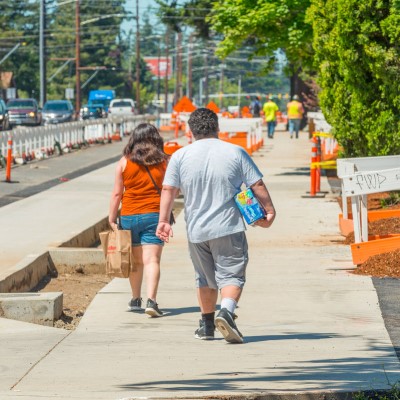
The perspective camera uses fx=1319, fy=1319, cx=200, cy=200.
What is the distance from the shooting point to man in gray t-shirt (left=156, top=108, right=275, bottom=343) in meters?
9.31

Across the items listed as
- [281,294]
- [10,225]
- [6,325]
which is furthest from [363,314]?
[10,225]

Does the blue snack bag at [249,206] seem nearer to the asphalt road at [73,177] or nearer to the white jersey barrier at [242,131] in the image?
the asphalt road at [73,177]

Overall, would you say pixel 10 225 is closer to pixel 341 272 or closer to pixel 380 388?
pixel 341 272

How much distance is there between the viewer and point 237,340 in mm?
9266

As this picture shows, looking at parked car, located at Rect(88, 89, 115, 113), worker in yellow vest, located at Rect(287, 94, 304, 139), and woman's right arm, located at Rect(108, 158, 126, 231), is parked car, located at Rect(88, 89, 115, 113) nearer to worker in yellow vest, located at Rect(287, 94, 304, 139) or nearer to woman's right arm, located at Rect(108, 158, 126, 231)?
worker in yellow vest, located at Rect(287, 94, 304, 139)

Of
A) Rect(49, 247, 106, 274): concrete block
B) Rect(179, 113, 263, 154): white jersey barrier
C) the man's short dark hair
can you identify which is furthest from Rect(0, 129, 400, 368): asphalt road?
Rect(179, 113, 263, 154): white jersey barrier

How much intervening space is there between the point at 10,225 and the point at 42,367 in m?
10.4

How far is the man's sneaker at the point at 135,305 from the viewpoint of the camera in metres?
11.2

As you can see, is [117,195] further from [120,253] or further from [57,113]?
[57,113]

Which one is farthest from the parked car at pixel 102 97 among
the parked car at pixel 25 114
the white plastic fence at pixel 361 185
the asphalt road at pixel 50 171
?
the white plastic fence at pixel 361 185

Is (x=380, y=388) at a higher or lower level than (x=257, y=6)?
lower

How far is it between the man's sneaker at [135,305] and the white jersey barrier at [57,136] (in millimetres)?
24418

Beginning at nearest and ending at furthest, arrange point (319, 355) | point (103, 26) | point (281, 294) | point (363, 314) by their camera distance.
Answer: point (319, 355) < point (363, 314) < point (281, 294) < point (103, 26)

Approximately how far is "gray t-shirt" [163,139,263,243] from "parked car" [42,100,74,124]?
62.8m
